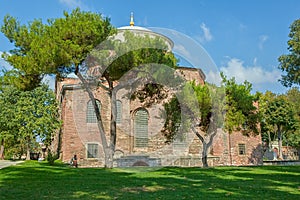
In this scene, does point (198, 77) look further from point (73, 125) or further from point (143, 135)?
point (73, 125)

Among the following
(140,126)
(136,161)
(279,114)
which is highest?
(279,114)

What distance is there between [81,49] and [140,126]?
14.7 m

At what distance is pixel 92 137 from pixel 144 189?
1865 cm

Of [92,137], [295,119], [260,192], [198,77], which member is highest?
[198,77]

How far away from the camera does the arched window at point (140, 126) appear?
2717 centimetres

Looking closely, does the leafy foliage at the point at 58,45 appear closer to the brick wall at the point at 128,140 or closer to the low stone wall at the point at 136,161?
the brick wall at the point at 128,140

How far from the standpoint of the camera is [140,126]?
27.3 meters

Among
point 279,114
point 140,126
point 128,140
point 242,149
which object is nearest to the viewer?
point 128,140

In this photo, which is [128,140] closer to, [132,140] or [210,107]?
[132,140]

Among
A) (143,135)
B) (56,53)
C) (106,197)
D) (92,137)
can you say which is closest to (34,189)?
(106,197)

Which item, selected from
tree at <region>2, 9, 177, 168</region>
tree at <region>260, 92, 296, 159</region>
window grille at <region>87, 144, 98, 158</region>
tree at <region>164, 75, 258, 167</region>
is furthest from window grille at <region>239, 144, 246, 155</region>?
tree at <region>2, 9, 177, 168</region>

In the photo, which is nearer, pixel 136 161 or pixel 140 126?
pixel 136 161

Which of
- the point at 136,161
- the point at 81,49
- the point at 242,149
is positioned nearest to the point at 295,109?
the point at 242,149

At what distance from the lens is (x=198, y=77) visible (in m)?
28.8
